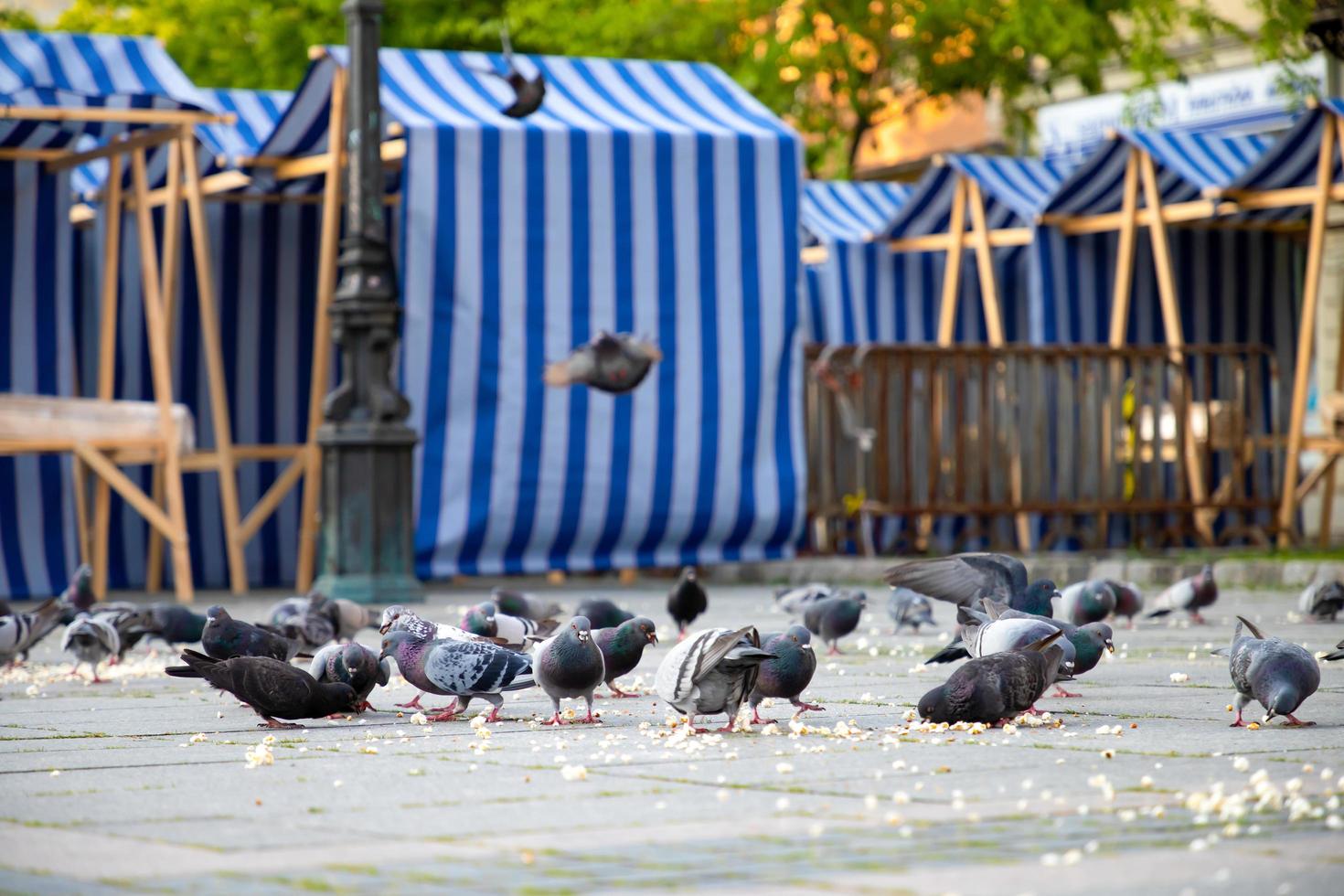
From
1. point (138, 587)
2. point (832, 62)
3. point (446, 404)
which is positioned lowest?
point (138, 587)

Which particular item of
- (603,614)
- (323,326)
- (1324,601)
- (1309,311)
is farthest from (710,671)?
(1309,311)

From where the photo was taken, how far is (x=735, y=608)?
500 inches

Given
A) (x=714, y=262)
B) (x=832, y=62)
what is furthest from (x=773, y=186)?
(x=832, y=62)

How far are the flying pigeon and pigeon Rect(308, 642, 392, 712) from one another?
888 mm

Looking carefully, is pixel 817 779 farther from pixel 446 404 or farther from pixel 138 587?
pixel 138 587

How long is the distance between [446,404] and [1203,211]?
6159 millimetres

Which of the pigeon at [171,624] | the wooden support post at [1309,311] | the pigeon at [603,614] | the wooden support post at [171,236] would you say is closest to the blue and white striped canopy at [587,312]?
the wooden support post at [171,236]

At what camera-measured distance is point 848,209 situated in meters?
19.3

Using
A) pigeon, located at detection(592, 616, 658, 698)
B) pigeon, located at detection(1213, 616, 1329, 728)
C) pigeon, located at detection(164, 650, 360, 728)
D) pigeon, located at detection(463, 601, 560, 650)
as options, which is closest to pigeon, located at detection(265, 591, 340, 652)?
pigeon, located at detection(463, 601, 560, 650)

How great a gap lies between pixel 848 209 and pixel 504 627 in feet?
38.9

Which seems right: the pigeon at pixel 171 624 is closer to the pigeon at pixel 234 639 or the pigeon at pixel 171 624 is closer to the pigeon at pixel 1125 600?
the pigeon at pixel 234 639

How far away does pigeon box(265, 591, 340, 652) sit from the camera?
862cm

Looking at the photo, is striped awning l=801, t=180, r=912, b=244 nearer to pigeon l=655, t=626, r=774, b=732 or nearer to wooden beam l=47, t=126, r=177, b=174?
wooden beam l=47, t=126, r=177, b=174

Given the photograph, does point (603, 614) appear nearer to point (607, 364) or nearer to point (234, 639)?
point (234, 639)
